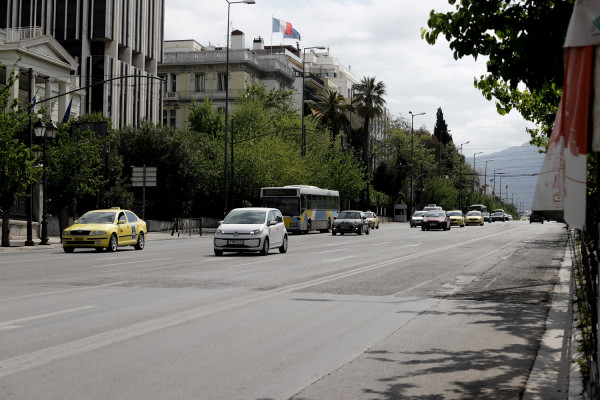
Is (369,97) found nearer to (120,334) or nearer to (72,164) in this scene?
(72,164)

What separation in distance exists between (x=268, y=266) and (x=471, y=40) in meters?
12.8

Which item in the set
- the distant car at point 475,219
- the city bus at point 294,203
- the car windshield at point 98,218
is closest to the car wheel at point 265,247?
the car windshield at point 98,218

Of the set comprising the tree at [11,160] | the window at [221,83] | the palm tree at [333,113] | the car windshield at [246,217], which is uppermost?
the window at [221,83]

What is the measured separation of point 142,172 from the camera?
45.8 meters

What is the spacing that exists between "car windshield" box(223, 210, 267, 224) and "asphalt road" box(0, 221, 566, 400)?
26.3 feet

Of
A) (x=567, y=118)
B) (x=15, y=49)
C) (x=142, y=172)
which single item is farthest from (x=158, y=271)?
(x=15, y=49)

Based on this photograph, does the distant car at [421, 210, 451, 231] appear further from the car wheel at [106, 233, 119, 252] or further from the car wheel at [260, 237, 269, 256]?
the car wheel at [260, 237, 269, 256]

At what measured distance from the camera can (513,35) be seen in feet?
25.5

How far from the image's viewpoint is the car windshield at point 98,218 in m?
28.9

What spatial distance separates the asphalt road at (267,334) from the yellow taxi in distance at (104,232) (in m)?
10.0

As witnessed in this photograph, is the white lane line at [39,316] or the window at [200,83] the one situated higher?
the window at [200,83]

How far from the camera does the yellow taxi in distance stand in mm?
27875

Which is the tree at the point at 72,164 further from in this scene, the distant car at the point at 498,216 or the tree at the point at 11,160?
the distant car at the point at 498,216

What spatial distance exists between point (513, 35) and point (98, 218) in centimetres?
2359
